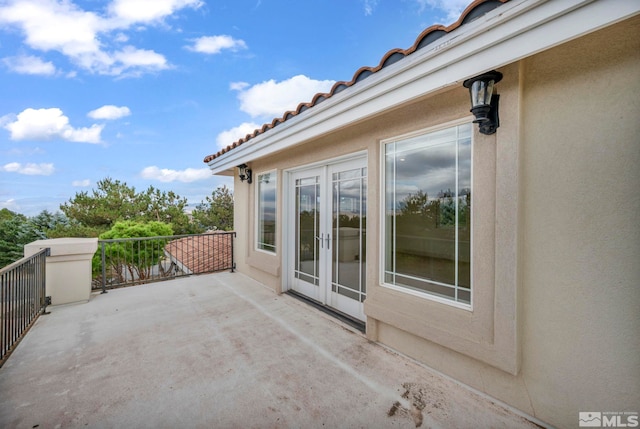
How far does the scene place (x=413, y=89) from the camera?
7.32ft

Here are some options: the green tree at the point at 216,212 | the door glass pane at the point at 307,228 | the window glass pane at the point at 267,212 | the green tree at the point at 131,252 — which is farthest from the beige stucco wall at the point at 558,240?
the green tree at the point at 216,212

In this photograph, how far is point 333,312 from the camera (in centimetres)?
393

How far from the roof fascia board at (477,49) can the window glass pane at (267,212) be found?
101 inches

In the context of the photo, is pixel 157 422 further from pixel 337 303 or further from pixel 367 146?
pixel 367 146

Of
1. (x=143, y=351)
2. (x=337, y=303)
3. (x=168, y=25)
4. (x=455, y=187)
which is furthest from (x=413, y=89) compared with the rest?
(x=168, y=25)

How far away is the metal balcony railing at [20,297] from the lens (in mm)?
2811

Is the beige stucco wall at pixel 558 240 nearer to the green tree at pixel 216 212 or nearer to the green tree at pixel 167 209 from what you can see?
the green tree at pixel 167 209

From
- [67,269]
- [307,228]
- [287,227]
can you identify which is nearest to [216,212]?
[67,269]

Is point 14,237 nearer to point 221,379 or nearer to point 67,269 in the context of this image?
point 67,269

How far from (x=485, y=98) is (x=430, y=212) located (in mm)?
1106

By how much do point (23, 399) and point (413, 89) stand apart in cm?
412

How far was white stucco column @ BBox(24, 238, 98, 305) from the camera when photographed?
416cm

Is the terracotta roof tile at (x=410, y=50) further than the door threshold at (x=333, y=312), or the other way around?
the door threshold at (x=333, y=312)

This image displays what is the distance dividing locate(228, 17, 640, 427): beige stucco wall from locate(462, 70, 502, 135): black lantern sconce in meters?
0.06
